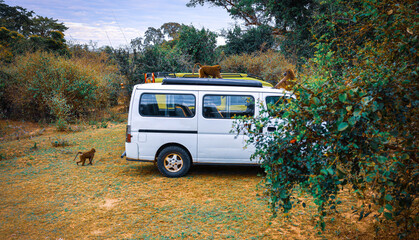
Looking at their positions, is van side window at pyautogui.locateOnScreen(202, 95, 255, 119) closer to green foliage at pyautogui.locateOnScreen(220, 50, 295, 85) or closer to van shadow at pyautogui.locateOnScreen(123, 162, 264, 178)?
van shadow at pyautogui.locateOnScreen(123, 162, 264, 178)

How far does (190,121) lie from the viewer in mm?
6426

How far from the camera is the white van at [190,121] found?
6395mm

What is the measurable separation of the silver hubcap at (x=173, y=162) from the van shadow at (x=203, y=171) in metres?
0.39

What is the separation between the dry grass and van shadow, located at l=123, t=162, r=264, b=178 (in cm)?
2

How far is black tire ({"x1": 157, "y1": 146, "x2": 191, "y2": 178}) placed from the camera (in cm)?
647

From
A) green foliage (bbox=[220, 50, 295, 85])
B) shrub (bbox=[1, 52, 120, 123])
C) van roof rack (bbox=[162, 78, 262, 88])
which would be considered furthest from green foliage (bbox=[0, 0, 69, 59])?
van roof rack (bbox=[162, 78, 262, 88])

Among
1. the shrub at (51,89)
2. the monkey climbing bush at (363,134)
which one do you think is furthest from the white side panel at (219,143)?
the shrub at (51,89)

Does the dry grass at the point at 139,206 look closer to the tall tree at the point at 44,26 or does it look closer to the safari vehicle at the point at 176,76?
the safari vehicle at the point at 176,76

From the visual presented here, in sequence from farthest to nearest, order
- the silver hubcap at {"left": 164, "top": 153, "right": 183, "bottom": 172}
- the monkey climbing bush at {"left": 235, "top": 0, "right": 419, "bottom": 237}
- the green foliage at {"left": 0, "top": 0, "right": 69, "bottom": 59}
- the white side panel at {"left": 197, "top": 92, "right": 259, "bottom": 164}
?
the green foliage at {"left": 0, "top": 0, "right": 69, "bottom": 59}, the silver hubcap at {"left": 164, "top": 153, "right": 183, "bottom": 172}, the white side panel at {"left": 197, "top": 92, "right": 259, "bottom": 164}, the monkey climbing bush at {"left": 235, "top": 0, "right": 419, "bottom": 237}

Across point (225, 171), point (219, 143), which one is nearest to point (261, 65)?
point (225, 171)

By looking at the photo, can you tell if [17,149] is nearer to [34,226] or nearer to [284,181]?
[34,226]

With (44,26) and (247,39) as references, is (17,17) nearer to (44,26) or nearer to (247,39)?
(44,26)

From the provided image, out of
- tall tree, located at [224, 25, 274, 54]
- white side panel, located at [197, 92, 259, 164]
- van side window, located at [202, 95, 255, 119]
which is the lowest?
white side panel, located at [197, 92, 259, 164]

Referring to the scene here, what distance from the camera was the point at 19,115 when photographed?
15.3 m
